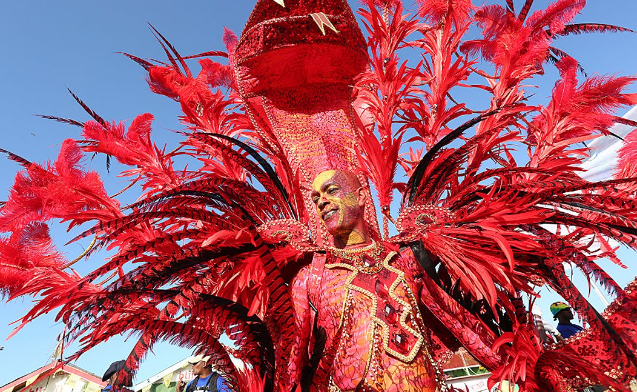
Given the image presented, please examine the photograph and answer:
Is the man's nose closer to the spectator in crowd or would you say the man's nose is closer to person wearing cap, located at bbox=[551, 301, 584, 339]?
the spectator in crowd

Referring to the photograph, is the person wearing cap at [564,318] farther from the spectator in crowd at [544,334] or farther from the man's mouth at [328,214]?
the man's mouth at [328,214]

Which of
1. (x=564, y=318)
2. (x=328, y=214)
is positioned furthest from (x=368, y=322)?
(x=564, y=318)

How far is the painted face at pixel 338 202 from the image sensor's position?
2.59 metres

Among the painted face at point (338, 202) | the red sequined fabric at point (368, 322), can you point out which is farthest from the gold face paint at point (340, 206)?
the red sequined fabric at point (368, 322)

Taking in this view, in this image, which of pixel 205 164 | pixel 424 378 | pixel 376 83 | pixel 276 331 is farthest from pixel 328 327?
pixel 376 83

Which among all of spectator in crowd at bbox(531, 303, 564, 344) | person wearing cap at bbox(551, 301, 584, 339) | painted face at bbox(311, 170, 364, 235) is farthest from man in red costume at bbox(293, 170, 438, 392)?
person wearing cap at bbox(551, 301, 584, 339)

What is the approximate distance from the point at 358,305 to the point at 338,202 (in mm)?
611

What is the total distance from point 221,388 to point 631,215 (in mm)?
3114

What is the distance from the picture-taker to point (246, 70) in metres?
3.35

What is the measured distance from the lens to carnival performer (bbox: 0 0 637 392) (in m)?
2.14

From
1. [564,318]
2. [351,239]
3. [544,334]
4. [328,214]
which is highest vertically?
[328,214]

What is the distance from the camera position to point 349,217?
261 cm

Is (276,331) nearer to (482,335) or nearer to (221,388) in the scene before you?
(482,335)

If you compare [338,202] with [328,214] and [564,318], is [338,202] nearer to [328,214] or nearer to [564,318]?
[328,214]
